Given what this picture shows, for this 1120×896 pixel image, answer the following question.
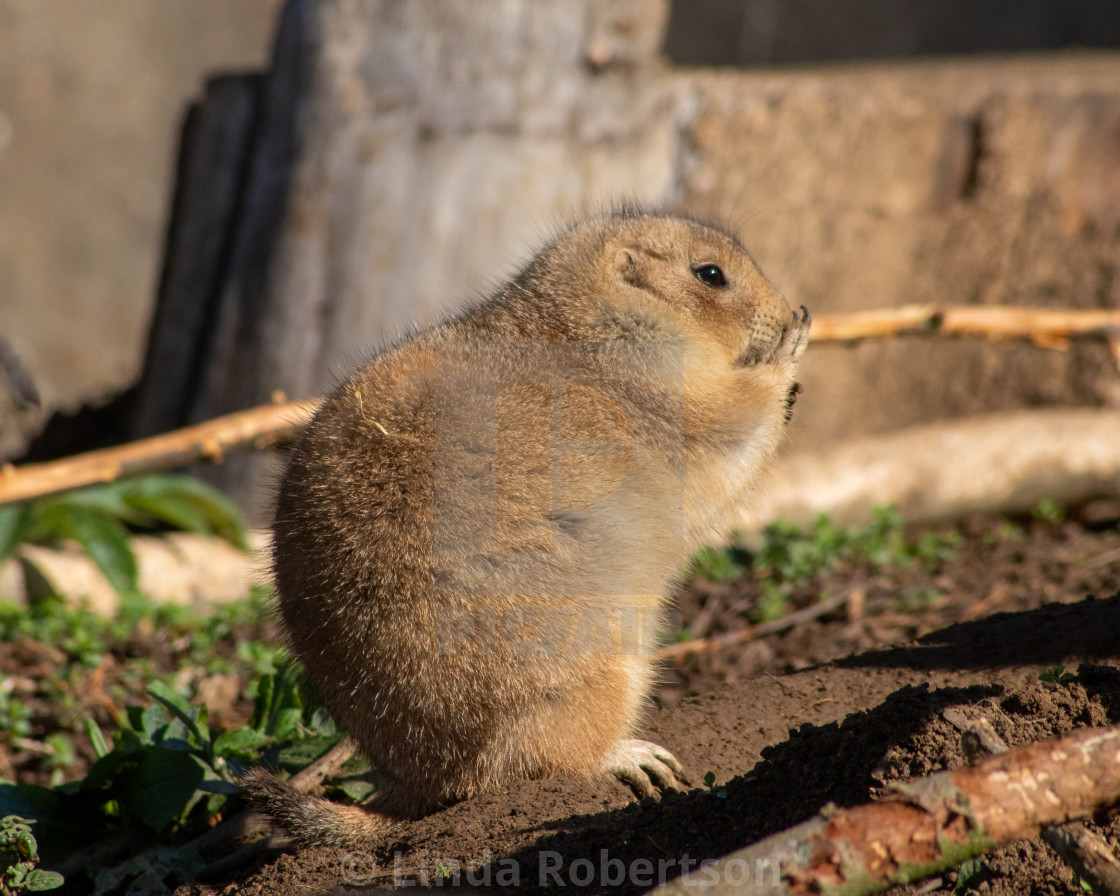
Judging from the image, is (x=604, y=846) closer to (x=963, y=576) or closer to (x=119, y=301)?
(x=963, y=576)

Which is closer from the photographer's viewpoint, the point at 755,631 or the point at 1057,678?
the point at 1057,678

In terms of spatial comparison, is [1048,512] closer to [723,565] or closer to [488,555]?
[723,565]

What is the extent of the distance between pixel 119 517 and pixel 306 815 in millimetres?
4203

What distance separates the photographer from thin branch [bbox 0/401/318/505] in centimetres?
566

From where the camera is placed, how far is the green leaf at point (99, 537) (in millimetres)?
5906

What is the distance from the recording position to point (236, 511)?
679 cm

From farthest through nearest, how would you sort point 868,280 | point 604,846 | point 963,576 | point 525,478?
1. point 868,280
2. point 963,576
3. point 525,478
4. point 604,846

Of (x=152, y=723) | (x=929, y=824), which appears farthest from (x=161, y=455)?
(x=929, y=824)

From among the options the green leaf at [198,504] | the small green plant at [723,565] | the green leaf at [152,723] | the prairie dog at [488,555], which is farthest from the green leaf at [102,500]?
the prairie dog at [488,555]

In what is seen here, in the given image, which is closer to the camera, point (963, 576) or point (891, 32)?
point (963, 576)

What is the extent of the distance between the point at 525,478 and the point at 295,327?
428 centimetres

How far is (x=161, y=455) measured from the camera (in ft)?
19.1

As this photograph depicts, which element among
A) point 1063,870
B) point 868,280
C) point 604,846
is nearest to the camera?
point 1063,870

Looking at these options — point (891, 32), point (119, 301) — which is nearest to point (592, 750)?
point (119, 301)
